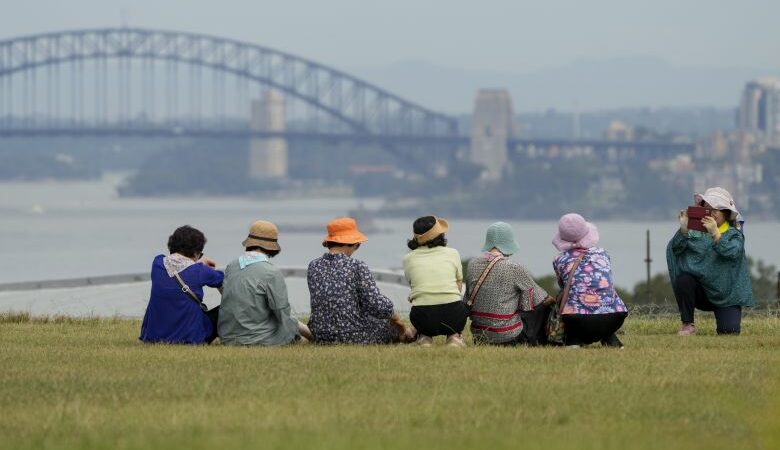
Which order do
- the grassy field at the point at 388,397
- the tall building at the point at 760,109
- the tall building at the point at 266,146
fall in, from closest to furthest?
the grassy field at the point at 388,397 → the tall building at the point at 266,146 → the tall building at the point at 760,109

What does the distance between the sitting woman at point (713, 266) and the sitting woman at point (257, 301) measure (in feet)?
6.77

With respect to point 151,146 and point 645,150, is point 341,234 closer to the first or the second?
point 645,150

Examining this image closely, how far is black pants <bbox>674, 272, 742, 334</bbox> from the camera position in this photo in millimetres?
8414

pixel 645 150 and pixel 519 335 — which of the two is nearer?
pixel 519 335

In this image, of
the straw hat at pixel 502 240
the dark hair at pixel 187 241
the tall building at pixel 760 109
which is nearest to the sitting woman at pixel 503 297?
the straw hat at pixel 502 240

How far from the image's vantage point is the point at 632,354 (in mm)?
7164

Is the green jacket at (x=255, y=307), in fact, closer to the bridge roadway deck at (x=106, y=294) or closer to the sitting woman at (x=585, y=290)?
the sitting woman at (x=585, y=290)

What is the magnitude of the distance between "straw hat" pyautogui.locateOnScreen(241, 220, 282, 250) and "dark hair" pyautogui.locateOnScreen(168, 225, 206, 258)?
A: 0.75 ft

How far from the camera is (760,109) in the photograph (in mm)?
161000

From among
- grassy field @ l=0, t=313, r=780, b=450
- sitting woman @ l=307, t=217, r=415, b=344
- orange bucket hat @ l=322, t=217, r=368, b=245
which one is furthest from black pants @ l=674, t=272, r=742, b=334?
orange bucket hat @ l=322, t=217, r=368, b=245

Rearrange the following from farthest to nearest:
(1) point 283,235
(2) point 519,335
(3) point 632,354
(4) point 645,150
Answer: (4) point 645,150, (1) point 283,235, (2) point 519,335, (3) point 632,354

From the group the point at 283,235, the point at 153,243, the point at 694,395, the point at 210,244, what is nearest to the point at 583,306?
the point at 694,395

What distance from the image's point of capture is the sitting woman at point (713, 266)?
8352 mm

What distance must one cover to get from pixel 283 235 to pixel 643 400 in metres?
91.7
